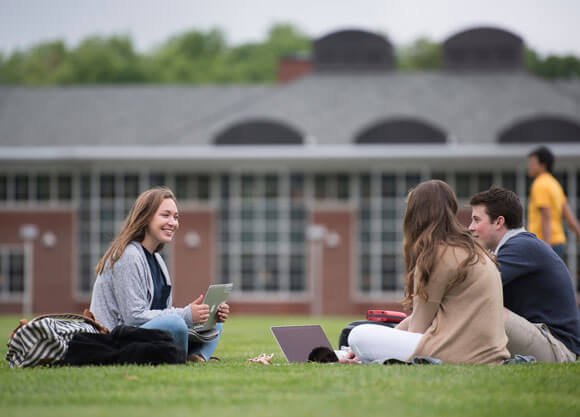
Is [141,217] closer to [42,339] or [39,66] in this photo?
[42,339]

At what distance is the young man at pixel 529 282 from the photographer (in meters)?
5.68

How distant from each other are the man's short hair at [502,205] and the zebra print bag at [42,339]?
2985 mm

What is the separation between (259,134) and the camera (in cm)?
2550

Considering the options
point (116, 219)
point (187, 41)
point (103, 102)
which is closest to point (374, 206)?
point (116, 219)

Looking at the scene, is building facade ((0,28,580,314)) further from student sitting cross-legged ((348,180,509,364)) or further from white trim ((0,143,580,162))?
student sitting cross-legged ((348,180,509,364))

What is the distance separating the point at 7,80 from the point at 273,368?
5311 centimetres

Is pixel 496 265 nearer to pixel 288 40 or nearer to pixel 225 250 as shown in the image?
pixel 225 250

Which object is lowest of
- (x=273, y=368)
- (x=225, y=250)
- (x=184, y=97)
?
(x=225, y=250)

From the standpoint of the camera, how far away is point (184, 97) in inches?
1250

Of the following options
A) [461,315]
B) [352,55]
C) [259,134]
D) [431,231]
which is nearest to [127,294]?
[431,231]

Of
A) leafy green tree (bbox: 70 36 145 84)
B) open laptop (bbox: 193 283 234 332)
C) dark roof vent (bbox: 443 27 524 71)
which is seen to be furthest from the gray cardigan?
leafy green tree (bbox: 70 36 145 84)

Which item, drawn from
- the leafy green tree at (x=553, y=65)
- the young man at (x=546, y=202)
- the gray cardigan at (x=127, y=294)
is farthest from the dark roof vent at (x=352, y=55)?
the gray cardigan at (x=127, y=294)

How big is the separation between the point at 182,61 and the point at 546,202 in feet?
147

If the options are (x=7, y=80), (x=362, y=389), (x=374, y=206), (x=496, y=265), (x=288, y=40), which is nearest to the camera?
(x=362, y=389)
